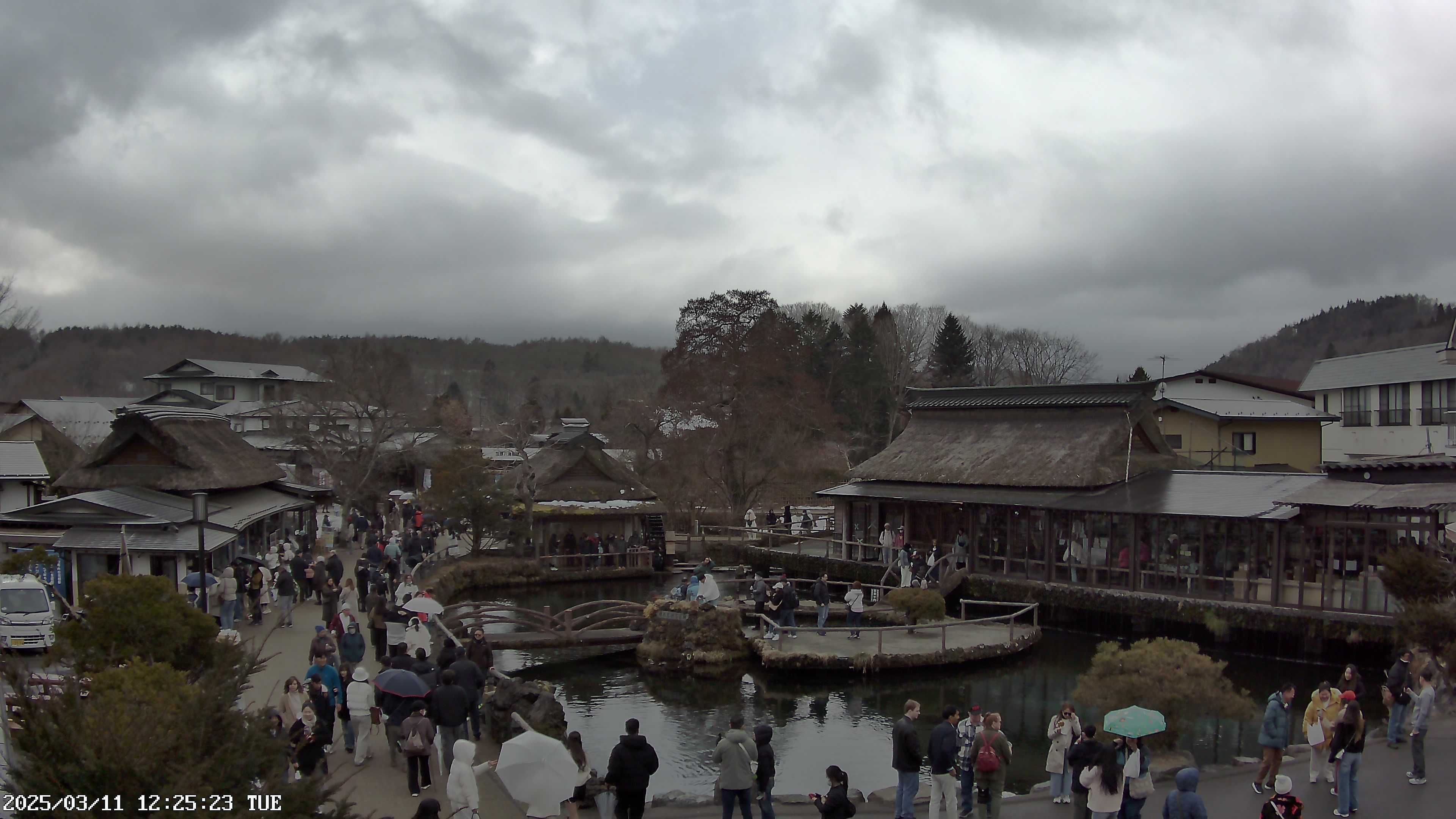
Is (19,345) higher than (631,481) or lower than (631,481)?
higher

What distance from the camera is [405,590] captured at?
21406 millimetres

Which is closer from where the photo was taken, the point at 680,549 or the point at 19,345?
the point at 680,549

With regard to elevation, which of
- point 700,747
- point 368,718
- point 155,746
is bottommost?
point 700,747

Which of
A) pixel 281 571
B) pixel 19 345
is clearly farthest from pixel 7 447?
pixel 19 345

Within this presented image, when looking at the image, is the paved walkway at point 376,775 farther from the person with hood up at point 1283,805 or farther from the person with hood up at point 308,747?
the person with hood up at point 1283,805

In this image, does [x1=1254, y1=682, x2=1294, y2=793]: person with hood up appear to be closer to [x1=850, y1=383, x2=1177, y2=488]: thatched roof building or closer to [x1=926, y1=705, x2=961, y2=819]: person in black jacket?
[x1=926, y1=705, x2=961, y2=819]: person in black jacket

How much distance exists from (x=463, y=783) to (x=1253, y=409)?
44236 millimetres

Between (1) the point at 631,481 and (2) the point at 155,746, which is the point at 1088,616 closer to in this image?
(1) the point at 631,481

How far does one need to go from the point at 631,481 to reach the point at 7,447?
19.7m

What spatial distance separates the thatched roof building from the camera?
29.4 metres

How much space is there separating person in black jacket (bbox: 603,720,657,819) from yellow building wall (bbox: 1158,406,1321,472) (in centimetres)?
3529

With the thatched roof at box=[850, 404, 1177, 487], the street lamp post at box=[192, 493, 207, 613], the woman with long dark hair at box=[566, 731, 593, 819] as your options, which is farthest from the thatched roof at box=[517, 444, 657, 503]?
the woman with long dark hair at box=[566, 731, 593, 819]

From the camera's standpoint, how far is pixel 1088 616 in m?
26.4

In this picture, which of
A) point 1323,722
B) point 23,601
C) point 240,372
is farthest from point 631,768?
point 240,372
